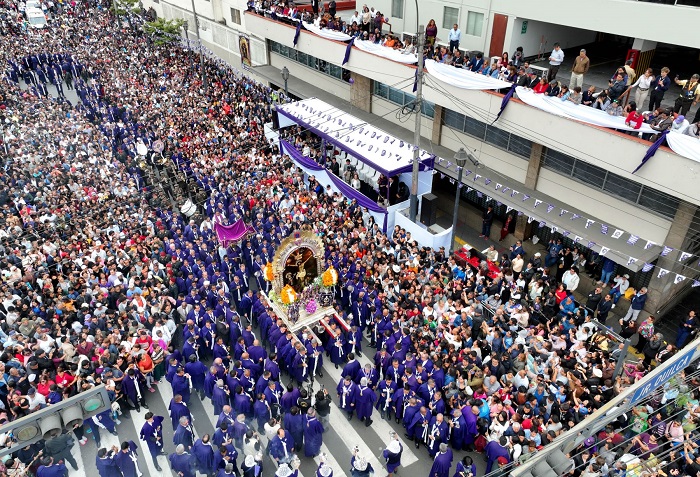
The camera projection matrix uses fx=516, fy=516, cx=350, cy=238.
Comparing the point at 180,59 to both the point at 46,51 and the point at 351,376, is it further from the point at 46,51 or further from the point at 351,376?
the point at 351,376

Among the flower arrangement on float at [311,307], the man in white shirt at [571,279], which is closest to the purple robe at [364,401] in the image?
the flower arrangement on float at [311,307]

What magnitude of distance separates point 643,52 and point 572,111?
12.3 ft

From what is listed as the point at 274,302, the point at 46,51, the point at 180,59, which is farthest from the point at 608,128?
the point at 46,51

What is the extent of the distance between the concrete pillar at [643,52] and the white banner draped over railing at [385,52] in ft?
22.1

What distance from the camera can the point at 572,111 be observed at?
13.5m

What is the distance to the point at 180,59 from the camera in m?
33.9

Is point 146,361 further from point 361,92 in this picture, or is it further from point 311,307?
point 361,92

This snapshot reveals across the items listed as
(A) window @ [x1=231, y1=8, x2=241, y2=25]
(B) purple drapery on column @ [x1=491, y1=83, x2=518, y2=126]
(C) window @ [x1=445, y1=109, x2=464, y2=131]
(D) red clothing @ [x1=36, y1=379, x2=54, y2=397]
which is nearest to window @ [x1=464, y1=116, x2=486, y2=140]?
(C) window @ [x1=445, y1=109, x2=464, y2=131]

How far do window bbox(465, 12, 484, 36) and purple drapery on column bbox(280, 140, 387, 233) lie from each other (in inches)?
277

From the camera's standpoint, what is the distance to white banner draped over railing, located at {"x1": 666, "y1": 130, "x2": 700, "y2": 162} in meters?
11.2

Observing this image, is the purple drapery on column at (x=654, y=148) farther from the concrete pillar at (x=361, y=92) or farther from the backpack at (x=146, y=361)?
the backpack at (x=146, y=361)

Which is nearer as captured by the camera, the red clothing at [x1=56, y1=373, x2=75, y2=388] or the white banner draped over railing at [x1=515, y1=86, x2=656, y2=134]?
the red clothing at [x1=56, y1=373, x2=75, y2=388]

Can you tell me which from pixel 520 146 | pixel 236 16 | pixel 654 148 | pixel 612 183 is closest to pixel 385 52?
pixel 520 146

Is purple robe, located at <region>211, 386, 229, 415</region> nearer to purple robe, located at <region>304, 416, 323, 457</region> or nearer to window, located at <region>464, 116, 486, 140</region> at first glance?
purple robe, located at <region>304, 416, 323, 457</region>
